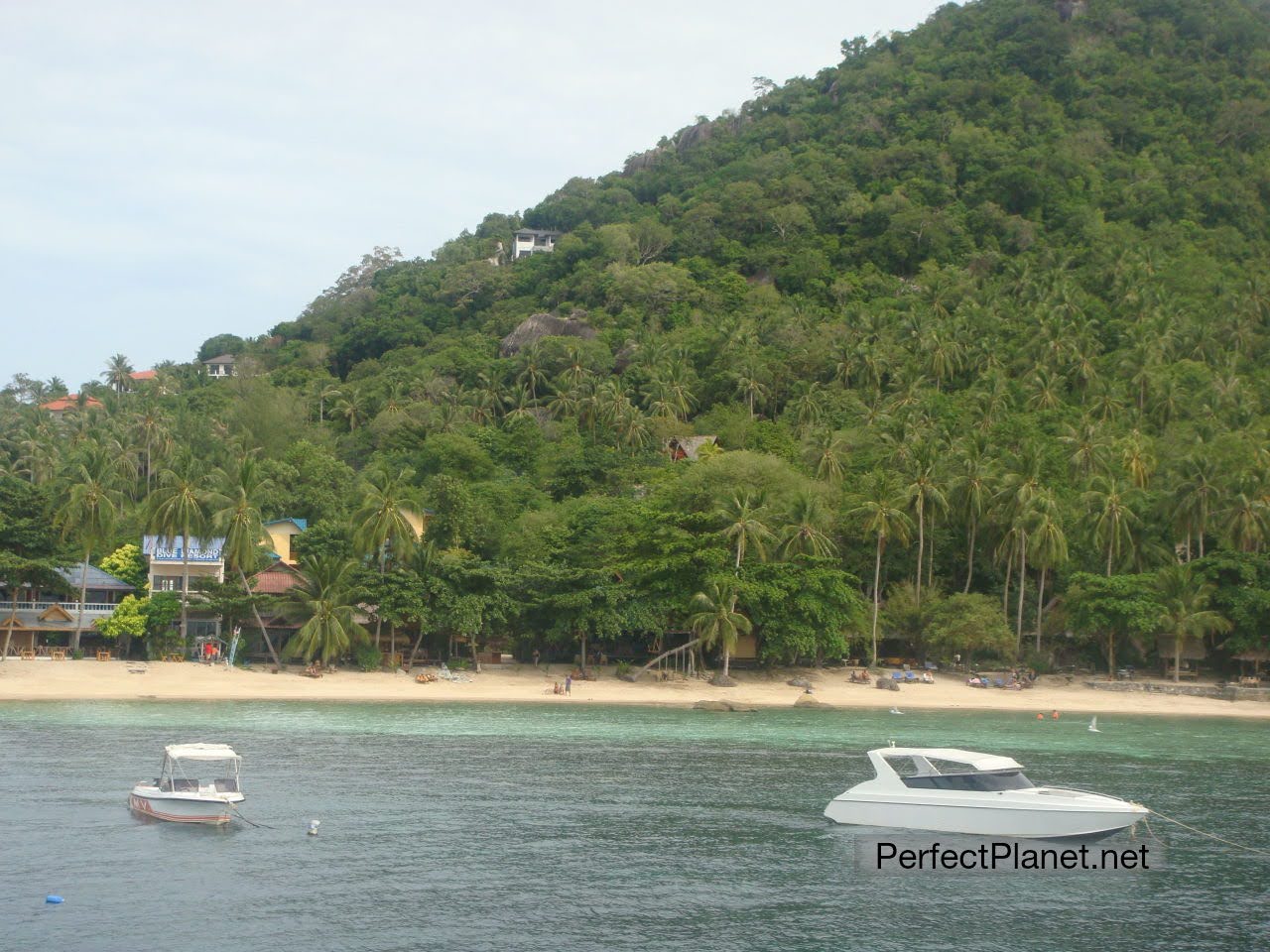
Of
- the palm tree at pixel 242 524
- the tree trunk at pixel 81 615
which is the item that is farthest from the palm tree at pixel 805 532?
the tree trunk at pixel 81 615

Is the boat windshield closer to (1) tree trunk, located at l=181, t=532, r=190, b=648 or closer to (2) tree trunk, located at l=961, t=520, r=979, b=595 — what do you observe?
(2) tree trunk, located at l=961, t=520, r=979, b=595

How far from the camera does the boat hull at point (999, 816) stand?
3206 centimetres

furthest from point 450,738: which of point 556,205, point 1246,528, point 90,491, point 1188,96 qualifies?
point 1188,96

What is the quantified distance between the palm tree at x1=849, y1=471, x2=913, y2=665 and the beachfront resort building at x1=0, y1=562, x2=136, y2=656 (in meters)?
47.2

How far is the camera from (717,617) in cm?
7019

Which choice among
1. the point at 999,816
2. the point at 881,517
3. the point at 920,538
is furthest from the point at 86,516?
the point at 999,816

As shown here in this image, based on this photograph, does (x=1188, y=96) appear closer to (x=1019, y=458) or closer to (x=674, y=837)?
(x=1019, y=458)

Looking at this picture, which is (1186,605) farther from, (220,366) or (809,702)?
(220,366)

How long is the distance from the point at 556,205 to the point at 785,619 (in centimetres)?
12260

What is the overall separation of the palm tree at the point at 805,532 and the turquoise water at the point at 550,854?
23.6 m

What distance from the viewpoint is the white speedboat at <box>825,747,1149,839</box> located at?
32.2 m

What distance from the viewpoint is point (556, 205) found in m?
182

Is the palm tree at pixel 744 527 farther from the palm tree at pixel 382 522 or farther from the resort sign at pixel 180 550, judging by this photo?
the resort sign at pixel 180 550

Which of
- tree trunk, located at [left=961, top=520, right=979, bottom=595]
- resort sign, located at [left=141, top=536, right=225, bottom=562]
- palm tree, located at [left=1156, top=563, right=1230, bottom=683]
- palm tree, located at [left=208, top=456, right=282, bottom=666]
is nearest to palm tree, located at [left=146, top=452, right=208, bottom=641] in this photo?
palm tree, located at [left=208, top=456, right=282, bottom=666]
